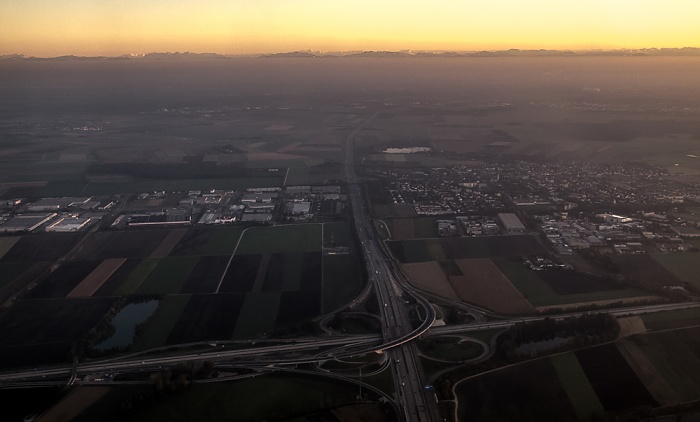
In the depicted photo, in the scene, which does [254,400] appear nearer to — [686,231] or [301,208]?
[301,208]

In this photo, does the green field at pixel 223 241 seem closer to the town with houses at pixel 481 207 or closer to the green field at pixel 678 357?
the town with houses at pixel 481 207

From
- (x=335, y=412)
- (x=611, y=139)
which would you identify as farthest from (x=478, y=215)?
(x=611, y=139)

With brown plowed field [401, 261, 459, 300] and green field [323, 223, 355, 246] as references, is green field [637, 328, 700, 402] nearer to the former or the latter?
brown plowed field [401, 261, 459, 300]

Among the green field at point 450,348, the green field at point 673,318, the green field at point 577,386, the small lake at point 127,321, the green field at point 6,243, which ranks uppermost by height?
the green field at point 673,318

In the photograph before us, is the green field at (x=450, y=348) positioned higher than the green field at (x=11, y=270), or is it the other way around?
the green field at (x=450, y=348)

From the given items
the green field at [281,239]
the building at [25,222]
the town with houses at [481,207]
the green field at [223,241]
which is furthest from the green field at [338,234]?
the building at [25,222]

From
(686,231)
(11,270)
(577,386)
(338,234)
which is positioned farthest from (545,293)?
(11,270)
